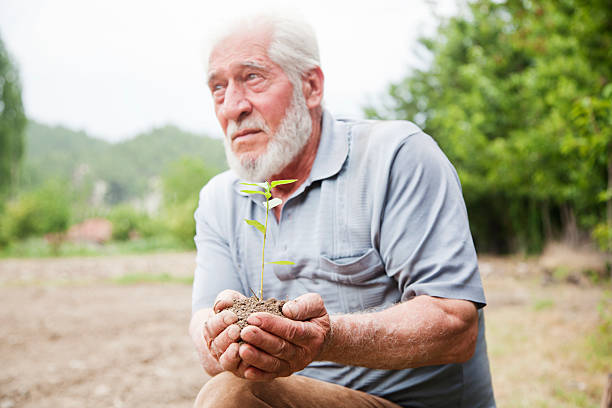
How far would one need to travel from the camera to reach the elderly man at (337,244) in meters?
1.64

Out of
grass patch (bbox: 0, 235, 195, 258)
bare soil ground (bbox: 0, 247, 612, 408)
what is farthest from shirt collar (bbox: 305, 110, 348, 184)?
grass patch (bbox: 0, 235, 195, 258)

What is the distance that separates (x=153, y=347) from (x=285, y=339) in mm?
5183

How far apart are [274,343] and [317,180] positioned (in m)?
0.96

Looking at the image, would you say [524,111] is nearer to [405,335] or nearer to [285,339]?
[405,335]

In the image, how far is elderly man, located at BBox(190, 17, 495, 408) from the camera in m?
1.64

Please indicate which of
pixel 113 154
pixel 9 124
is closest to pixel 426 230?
pixel 9 124

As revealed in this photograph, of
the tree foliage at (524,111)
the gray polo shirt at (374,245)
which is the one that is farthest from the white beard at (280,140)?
the tree foliage at (524,111)

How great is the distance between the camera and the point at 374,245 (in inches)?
76.5

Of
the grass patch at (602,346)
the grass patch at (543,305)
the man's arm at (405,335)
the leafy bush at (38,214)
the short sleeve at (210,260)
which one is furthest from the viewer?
the leafy bush at (38,214)

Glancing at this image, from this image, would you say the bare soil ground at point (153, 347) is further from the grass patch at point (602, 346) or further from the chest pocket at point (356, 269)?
the chest pocket at point (356, 269)

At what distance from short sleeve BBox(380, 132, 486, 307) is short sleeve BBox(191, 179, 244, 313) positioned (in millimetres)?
771

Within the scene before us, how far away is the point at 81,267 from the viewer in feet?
53.6

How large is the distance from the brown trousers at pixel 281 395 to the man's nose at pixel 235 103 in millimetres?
1064

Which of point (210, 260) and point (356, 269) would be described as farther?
point (210, 260)
